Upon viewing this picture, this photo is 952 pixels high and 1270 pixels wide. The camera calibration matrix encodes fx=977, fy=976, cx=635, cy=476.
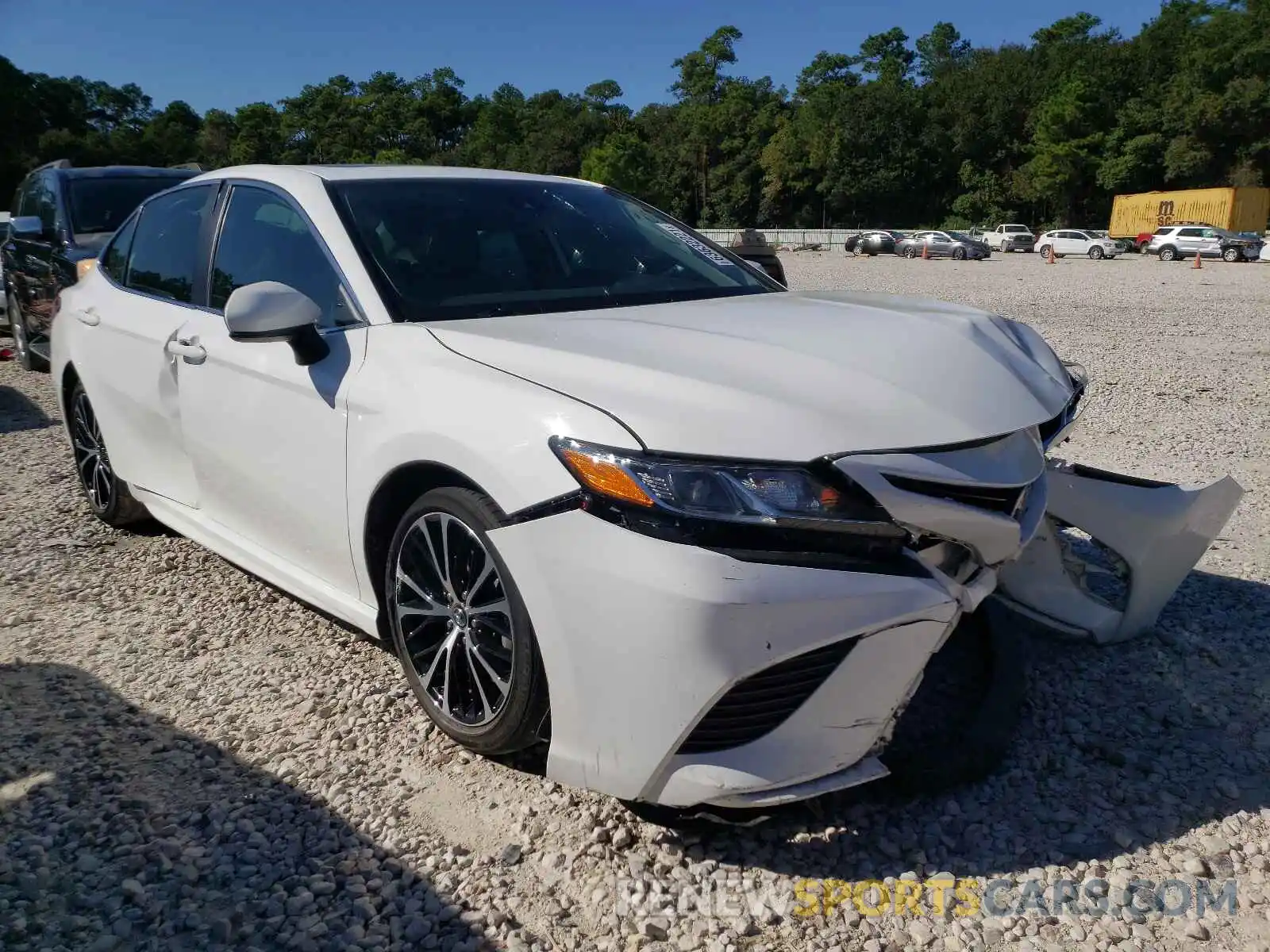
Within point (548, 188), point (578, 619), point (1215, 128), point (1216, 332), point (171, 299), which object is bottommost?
point (1216, 332)

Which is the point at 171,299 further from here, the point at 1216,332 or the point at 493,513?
the point at 1216,332

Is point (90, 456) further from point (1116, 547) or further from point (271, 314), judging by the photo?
point (1116, 547)

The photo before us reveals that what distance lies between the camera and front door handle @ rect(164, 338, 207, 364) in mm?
3465

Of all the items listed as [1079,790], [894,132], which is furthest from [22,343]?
[894,132]

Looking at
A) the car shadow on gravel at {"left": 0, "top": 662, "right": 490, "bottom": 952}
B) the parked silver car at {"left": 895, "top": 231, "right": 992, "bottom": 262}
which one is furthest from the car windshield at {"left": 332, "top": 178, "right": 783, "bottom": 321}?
the parked silver car at {"left": 895, "top": 231, "right": 992, "bottom": 262}

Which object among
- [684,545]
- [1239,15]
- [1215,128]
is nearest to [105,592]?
[684,545]

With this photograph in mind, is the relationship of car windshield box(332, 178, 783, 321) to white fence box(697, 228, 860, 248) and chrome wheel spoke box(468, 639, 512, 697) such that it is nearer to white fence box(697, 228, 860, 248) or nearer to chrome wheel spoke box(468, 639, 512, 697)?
chrome wheel spoke box(468, 639, 512, 697)

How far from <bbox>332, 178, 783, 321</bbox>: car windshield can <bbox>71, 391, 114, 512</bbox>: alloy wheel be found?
7.17 feet

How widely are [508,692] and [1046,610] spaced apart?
6.46 feet

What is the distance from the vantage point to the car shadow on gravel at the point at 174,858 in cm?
217

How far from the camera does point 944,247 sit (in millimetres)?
42875

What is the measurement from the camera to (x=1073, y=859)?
2.36 metres

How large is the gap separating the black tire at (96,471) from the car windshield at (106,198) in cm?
369

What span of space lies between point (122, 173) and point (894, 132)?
252ft
